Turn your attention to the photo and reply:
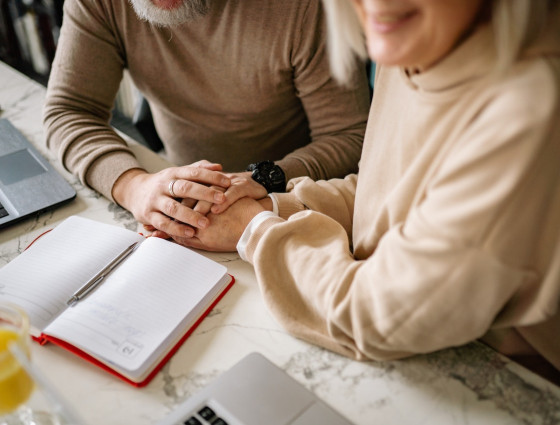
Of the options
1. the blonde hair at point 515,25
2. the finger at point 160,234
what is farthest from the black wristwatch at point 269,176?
the blonde hair at point 515,25

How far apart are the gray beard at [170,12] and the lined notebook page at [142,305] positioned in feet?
1.82

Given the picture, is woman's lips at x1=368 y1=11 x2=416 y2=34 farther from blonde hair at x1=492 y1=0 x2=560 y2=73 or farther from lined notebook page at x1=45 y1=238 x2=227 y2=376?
lined notebook page at x1=45 y1=238 x2=227 y2=376

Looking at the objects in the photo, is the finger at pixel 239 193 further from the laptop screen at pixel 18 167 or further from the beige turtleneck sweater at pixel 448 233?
the laptop screen at pixel 18 167

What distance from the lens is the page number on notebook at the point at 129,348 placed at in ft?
2.44

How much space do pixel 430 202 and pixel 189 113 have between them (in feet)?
3.12

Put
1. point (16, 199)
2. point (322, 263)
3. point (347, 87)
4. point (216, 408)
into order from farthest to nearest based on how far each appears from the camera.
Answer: point (347, 87)
point (16, 199)
point (322, 263)
point (216, 408)

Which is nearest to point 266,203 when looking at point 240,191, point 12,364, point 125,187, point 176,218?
point 240,191

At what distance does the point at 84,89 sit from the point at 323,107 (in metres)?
0.60

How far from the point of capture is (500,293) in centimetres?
58

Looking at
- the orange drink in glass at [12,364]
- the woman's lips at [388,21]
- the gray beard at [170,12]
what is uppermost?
the woman's lips at [388,21]

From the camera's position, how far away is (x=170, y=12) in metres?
1.17

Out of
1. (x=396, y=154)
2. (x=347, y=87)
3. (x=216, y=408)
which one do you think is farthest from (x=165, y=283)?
(x=347, y=87)

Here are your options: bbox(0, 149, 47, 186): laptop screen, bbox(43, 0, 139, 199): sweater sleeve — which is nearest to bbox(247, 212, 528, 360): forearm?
bbox(43, 0, 139, 199): sweater sleeve

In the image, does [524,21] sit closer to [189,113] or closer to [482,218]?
[482,218]
